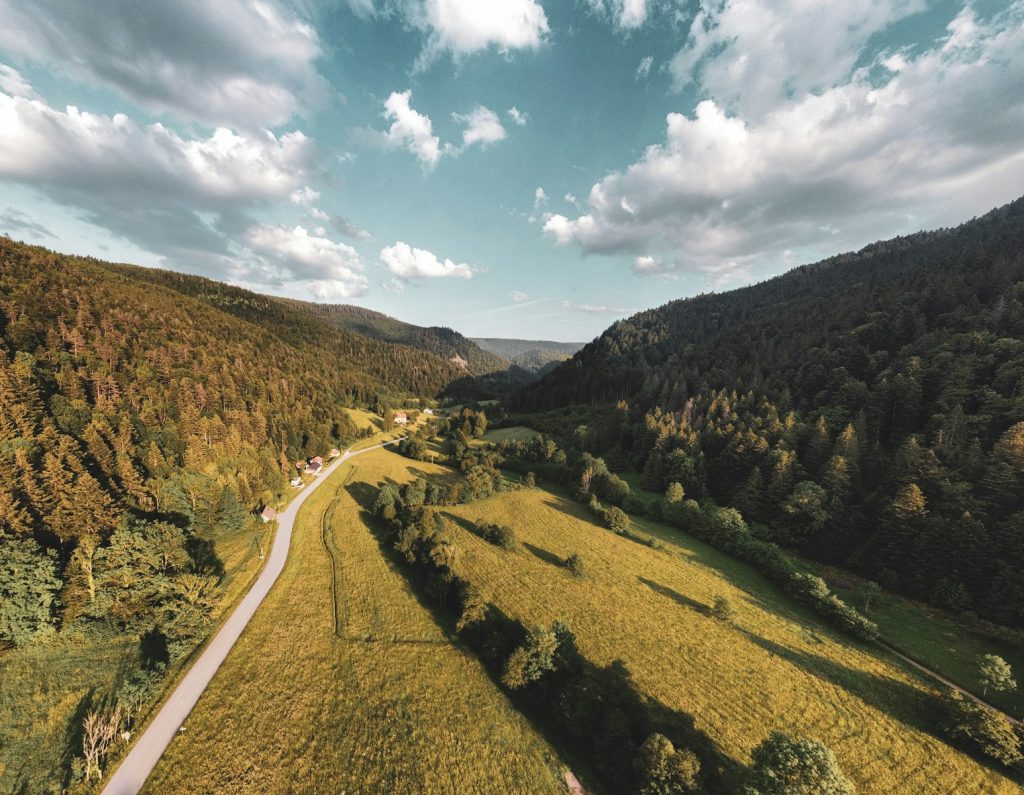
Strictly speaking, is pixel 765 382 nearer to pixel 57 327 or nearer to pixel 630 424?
pixel 630 424

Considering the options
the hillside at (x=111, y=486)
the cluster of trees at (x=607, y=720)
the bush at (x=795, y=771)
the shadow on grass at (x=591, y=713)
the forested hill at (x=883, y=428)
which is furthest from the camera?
the forested hill at (x=883, y=428)

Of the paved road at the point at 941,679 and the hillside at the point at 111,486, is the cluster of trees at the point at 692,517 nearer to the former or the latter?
the paved road at the point at 941,679

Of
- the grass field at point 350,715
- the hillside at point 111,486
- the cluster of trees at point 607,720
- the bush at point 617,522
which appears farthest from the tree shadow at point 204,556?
the bush at point 617,522

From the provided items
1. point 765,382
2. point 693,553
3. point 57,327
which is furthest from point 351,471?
point 765,382

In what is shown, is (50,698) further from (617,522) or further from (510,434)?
(510,434)

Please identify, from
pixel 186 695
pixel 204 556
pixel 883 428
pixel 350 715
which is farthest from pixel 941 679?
pixel 204 556

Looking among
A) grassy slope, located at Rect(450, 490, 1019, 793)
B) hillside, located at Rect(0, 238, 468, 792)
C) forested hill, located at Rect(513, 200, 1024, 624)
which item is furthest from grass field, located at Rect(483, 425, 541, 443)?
grassy slope, located at Rect(450, 490, 1019, 793)
